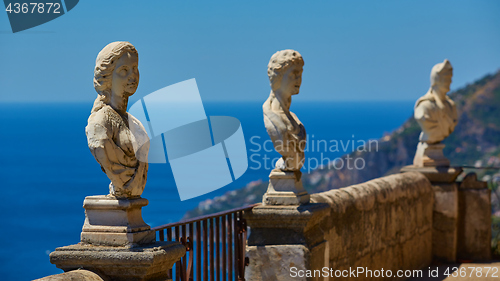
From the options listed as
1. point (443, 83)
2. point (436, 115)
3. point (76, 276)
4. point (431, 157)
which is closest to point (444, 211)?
point (431, 157)

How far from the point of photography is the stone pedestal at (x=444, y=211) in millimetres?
9070

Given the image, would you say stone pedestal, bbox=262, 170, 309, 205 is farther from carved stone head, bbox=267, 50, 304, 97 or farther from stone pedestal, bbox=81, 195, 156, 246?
stone pedestal, bbox=81, 195, 156, 246

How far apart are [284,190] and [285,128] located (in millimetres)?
552

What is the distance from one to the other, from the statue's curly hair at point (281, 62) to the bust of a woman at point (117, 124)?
1.95 meters

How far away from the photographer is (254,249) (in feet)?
18.3

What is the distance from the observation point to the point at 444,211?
9.14m

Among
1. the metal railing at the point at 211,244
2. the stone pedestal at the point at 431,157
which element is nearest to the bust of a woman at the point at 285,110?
the metal railing at the point at 211,244

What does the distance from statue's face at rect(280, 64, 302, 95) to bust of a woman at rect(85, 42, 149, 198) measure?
6.50ft

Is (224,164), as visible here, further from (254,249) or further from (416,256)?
(416,256)

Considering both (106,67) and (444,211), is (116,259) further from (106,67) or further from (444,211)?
(444,211)

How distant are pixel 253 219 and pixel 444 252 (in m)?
4.46

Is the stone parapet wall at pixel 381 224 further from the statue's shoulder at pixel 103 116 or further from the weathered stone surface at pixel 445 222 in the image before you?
the statue's shoulder at pixel 103 116

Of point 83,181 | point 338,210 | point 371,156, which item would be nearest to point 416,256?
point 338,210

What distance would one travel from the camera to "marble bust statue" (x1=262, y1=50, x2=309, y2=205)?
5410 millimetres
